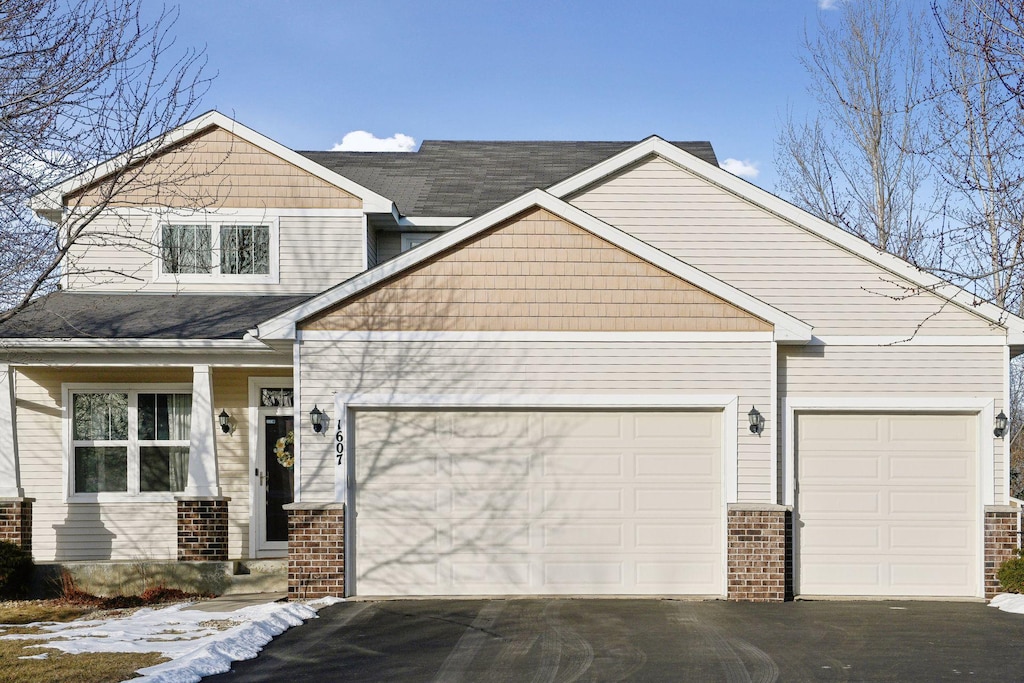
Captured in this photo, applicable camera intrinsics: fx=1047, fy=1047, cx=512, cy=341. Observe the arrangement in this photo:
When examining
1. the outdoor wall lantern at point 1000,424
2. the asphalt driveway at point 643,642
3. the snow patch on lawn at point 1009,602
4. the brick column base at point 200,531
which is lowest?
the snow patch on lawn at point 1009,602

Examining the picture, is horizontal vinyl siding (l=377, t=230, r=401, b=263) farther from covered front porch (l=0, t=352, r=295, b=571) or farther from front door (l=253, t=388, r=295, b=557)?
front door (l=253, t=388, r=295, b=557)

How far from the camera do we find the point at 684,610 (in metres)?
11.6

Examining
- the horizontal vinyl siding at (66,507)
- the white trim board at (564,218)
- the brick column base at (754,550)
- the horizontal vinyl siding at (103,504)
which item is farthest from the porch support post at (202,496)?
the brick column base at (754,550)

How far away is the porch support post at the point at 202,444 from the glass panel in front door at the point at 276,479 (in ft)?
3.99

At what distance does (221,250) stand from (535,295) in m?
5.50

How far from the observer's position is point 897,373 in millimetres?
12969

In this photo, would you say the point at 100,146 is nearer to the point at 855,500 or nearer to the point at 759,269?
the point at 759,269

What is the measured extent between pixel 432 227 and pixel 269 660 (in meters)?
8.51

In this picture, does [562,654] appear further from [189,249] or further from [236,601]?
[189,249]

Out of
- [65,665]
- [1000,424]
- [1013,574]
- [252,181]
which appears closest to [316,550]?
[65,665]

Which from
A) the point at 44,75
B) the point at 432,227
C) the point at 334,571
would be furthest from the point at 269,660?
the point at 432,227

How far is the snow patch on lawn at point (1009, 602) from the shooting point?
11820mm

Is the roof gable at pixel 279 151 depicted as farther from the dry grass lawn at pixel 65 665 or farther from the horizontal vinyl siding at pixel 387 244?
the dry grass lawn at pixel 65 665

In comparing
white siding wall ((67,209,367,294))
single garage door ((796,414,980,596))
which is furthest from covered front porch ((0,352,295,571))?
single garage door ((796,414,980,596))
